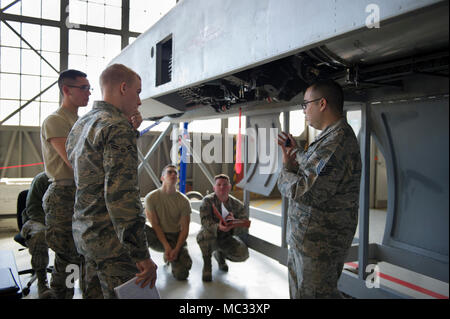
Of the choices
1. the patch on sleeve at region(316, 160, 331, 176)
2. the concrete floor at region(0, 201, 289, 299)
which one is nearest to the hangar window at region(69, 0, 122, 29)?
the concrete floor at region(0, 201, 289, 299)

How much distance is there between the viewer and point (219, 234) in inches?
131

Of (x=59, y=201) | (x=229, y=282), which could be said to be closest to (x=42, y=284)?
(x=59, y=201)

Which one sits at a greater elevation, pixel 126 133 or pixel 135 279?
pixel 126 133

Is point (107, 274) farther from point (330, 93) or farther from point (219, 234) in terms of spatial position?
point (219, 234)

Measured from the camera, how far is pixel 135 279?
1270 millimetres

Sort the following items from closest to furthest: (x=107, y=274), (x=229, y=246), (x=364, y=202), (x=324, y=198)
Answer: (x=107, y=274) < (x=324, y=198) < (x=364, y=202) < (x=229, y=246)

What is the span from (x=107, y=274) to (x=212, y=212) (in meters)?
2.01

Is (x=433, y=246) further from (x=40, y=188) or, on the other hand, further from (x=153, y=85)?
(x=40, y=188)

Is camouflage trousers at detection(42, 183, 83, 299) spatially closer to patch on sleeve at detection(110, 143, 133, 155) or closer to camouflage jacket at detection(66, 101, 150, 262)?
camouflage jacket at detection(66, 101, 150, 262)

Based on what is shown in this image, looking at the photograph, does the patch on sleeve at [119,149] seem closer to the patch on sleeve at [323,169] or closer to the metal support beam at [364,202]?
the patch on sleeve at [323,169]

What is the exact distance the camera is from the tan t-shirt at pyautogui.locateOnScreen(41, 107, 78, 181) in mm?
2079

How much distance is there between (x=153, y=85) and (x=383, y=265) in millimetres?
3106

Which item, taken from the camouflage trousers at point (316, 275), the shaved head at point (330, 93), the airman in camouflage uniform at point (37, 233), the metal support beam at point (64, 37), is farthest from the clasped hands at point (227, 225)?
the metal support beam at point (64, 37)
